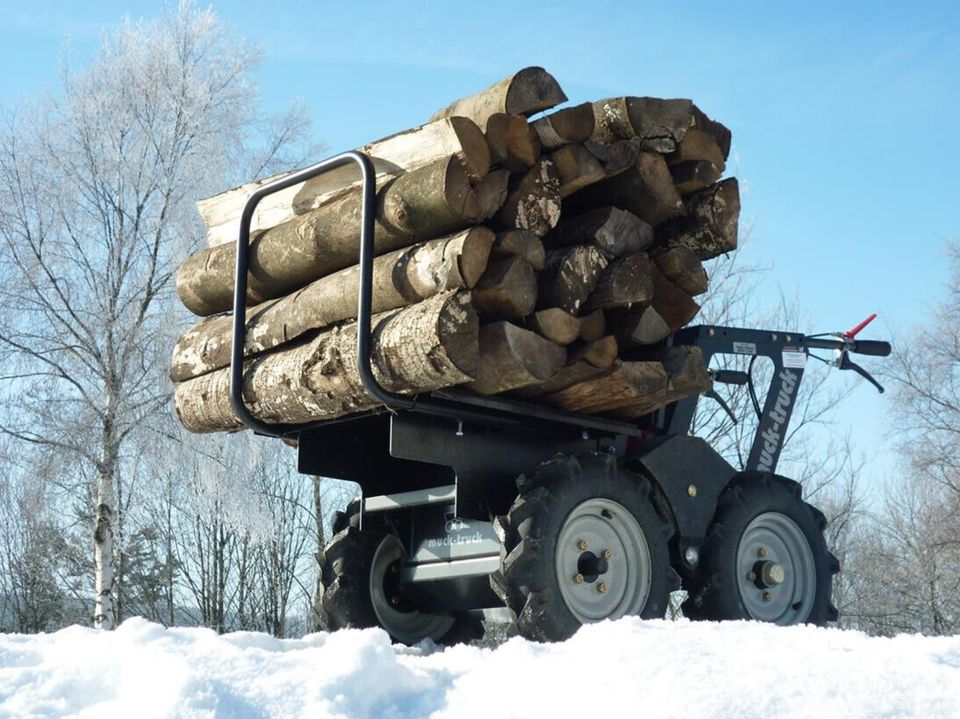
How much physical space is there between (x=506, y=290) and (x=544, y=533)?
123 cm

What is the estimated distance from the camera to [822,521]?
7.12 meters

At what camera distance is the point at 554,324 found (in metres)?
5.84

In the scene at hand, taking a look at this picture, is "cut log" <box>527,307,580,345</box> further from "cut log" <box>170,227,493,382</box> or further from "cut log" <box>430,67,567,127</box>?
"cut log" <box>430,67,567,127</box>

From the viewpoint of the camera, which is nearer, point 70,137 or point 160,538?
point 70,137

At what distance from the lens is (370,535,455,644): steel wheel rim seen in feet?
23.4

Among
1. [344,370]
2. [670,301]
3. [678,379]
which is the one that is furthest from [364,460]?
[670,301]

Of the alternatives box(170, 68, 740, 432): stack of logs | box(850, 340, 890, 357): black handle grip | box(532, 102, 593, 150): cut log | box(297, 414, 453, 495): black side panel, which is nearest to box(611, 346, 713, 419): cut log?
box(170, 68, 740, 432): stack of logs

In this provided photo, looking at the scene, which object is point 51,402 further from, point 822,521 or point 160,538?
point 822,521

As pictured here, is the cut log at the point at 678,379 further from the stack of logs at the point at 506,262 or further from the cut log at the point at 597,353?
the cut log at the point at 597,353

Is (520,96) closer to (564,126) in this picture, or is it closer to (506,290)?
(564,126)

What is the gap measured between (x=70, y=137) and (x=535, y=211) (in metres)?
14.7

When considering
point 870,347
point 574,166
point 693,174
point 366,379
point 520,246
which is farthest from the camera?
point 870,347

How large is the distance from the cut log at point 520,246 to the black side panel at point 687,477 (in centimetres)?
139

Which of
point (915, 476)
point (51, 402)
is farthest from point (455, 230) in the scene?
point (915, 476)
